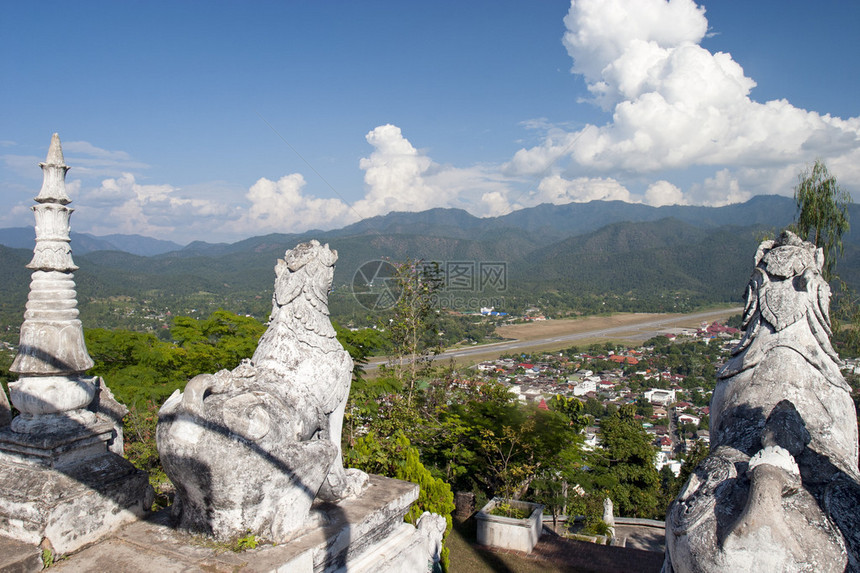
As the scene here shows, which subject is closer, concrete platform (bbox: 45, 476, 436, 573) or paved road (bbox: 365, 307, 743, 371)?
concrete platform (bbox: 45, 476, 436, 573)

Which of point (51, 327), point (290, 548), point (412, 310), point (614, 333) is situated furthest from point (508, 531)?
point (614, 333)

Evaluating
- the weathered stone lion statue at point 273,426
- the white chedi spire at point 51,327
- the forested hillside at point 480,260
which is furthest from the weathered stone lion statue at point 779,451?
the forested hillside at point 480,260

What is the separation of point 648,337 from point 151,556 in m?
57.4

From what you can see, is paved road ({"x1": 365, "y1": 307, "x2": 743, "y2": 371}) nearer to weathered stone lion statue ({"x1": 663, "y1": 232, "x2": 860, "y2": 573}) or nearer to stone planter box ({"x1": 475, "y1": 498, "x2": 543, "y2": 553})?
stone planter box ({"x1": 475, "y1": 498, "x2": 543, "y2": 553})

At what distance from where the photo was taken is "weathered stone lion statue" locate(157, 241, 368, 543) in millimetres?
3340

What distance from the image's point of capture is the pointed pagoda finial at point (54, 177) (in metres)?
4.03

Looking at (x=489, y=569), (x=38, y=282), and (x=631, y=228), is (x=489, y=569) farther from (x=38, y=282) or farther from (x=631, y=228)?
(x=631, y=228)

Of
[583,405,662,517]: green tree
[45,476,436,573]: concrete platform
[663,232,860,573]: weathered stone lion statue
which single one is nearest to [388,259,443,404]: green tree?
[583,405,662,517]: green tree

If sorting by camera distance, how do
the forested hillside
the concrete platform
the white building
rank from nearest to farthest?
the concrete platform → the white building → the forested hillside

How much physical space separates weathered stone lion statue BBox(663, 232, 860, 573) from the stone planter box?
422 centimetres

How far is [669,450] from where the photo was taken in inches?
876

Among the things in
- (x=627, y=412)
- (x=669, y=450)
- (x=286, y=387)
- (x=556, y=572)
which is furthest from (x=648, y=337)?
(x=286, y=387)

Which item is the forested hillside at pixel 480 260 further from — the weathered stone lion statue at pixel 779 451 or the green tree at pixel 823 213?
the weathered stone lion statue at pixel 779 451

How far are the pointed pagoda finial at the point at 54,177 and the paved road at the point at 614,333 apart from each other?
102 ft
